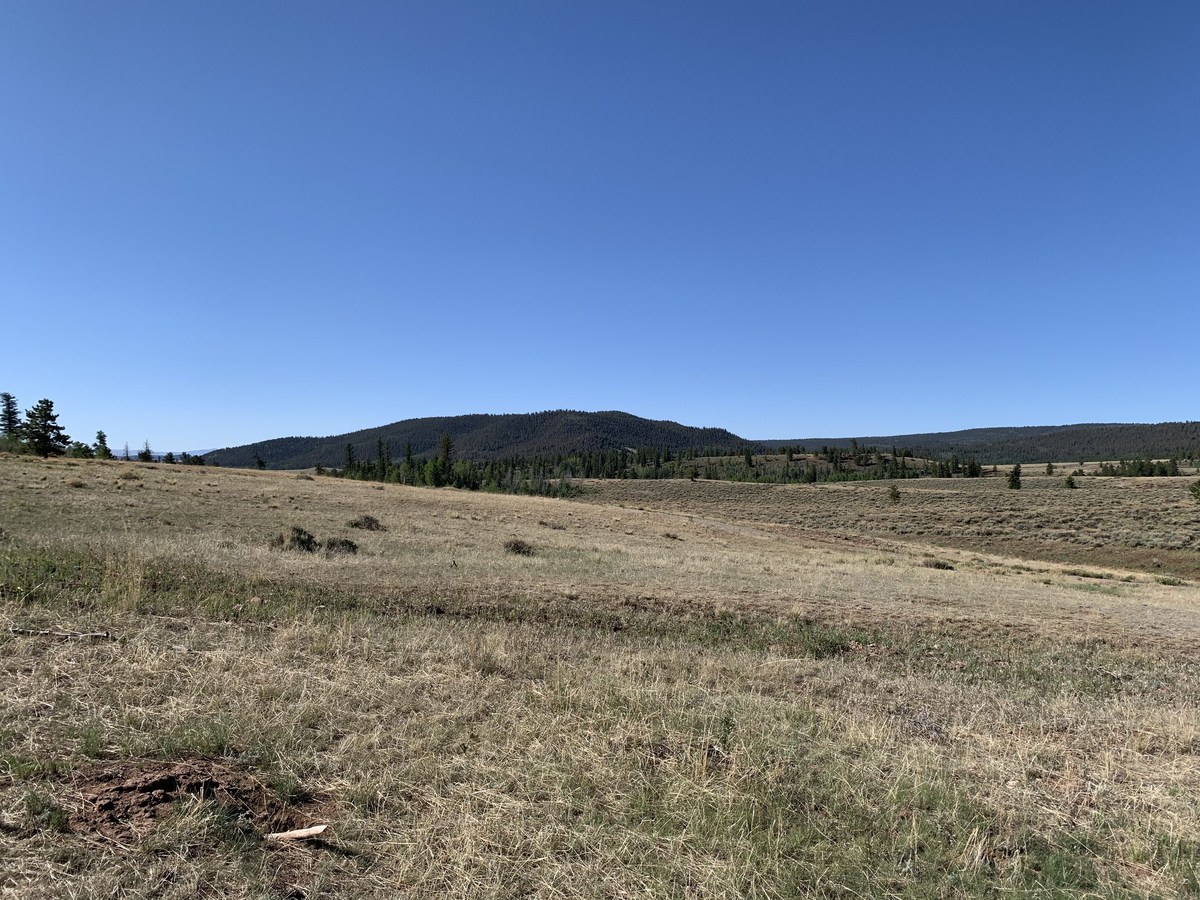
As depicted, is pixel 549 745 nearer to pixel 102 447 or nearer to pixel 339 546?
pixel 339 546

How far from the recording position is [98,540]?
611 inches

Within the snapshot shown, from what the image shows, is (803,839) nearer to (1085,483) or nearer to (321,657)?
(321,657)

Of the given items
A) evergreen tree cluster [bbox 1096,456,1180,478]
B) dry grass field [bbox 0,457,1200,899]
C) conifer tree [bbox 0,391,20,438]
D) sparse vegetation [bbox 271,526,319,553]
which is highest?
conifer tree [bbox 0,391,20,438]

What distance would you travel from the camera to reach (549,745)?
17.0 ft

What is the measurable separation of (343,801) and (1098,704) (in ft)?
28.5

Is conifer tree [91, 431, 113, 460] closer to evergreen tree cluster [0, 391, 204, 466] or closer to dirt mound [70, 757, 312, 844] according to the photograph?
evergreen tree cluster [0, 391, 204, 466]

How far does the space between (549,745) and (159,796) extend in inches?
103

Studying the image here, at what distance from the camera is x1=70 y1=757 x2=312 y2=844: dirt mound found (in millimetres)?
3875

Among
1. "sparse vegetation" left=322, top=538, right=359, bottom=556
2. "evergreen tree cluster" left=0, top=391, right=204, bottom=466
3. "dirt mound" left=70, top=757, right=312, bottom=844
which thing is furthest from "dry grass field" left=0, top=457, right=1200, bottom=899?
"evergreen tree cluster" left=0, top=391, right=204, bottom=466

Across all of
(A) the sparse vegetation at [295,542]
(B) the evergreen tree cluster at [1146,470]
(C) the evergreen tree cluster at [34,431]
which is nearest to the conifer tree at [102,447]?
(C) the evergreen tree cluster at [34,431]

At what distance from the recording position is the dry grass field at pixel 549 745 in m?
3.77

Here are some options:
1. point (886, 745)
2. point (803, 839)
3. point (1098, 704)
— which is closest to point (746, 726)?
point (886, 745)

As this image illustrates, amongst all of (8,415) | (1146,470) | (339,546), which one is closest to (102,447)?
(8,415)

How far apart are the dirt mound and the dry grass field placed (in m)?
0.02
